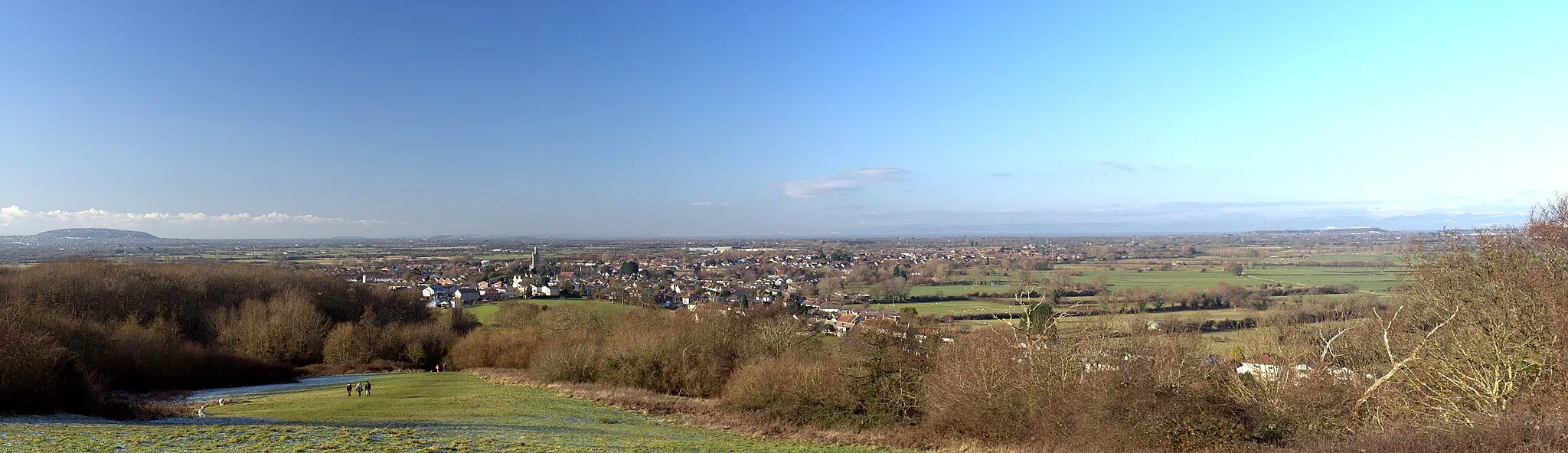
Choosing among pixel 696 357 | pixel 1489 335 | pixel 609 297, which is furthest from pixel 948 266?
pixel 1489 335

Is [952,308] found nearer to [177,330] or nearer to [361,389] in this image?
[361,389]

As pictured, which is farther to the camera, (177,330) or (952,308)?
(952,308)

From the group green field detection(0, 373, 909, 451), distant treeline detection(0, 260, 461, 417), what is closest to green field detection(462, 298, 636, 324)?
distant treeline detection(0, 260, 461, 417)

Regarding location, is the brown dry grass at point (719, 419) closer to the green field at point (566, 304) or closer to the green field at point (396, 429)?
the green field at point (396, 429)

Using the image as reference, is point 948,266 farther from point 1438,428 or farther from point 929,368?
point 1438,428

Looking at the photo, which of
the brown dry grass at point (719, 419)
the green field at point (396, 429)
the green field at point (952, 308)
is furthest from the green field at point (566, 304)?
the green field at point (396, 429)

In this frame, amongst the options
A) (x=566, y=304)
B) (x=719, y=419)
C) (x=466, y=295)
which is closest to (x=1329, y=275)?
(x=719, y=419)
